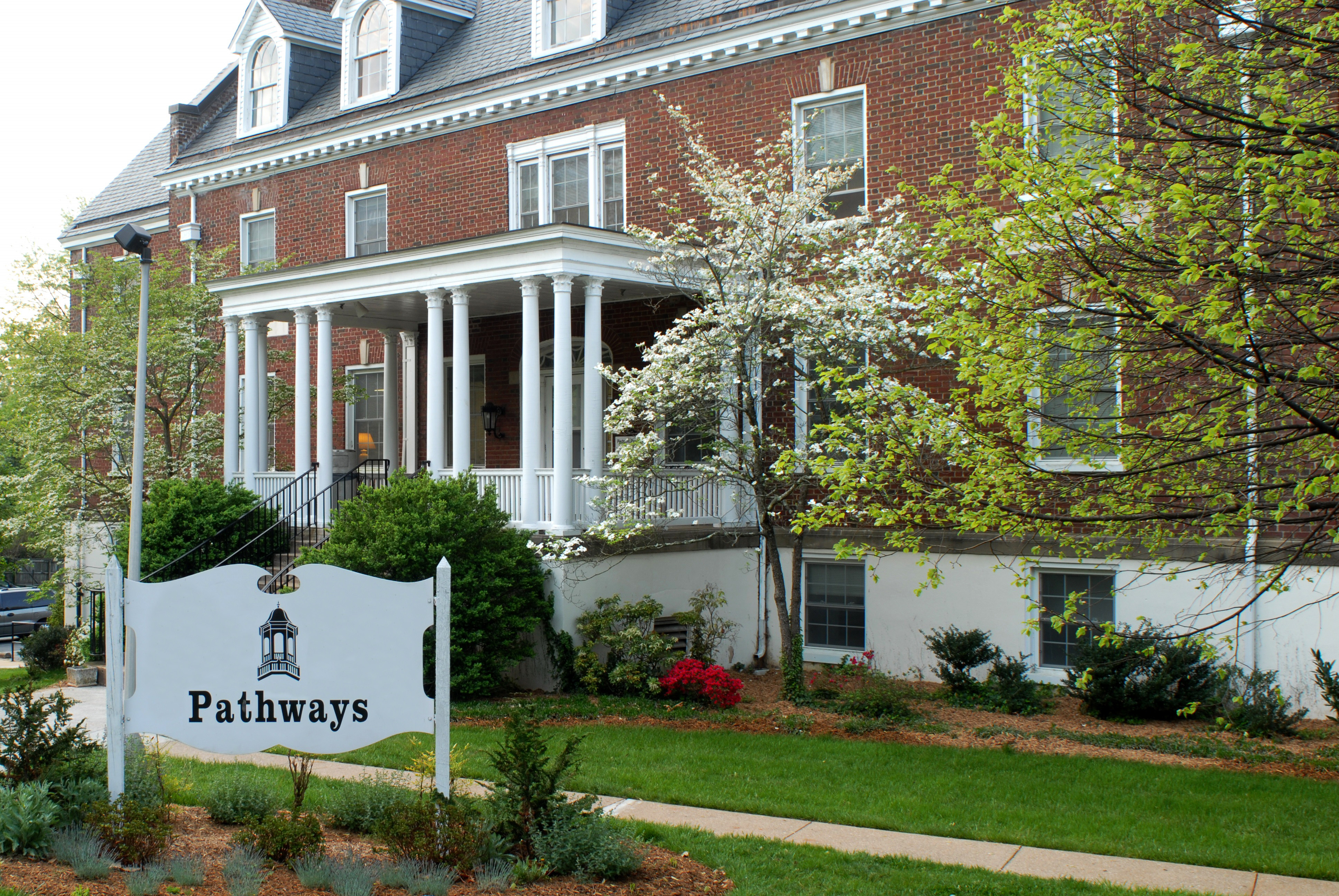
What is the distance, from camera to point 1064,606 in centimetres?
1371

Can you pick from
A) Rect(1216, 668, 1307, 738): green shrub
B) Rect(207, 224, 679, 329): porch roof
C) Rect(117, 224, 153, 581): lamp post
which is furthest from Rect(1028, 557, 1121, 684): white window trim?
Rect(117, 224, 153, 581): lamp post

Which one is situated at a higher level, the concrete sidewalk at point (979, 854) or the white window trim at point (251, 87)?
the white window trim at point (251, 87)

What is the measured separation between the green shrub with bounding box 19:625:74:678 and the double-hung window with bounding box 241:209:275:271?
7917 mm

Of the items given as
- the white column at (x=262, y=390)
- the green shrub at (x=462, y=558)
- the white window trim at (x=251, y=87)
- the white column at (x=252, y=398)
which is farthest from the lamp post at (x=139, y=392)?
the white window trim at (x=251, y=87)

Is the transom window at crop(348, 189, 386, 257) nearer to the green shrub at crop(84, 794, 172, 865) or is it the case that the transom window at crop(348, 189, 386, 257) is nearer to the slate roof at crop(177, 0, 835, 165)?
the slate roof at crop(177, 0, 835, 165)

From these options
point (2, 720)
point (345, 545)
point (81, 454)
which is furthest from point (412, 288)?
point (2, 720)

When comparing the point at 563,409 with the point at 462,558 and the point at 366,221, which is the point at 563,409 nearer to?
the point at 462,558

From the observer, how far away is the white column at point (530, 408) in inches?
551

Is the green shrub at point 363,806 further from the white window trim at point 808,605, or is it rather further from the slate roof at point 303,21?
the slate roof at point 303,21

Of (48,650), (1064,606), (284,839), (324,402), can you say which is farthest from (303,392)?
(284,839)

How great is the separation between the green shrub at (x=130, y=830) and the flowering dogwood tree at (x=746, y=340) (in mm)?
6594

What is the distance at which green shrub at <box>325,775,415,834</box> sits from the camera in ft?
24.2

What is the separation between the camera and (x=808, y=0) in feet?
49.9

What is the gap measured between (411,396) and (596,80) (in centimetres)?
658
